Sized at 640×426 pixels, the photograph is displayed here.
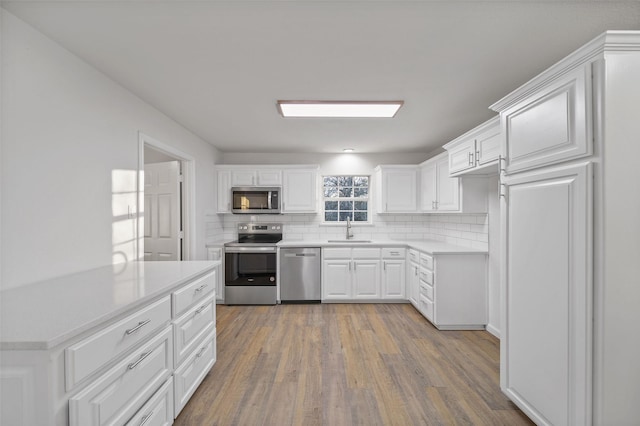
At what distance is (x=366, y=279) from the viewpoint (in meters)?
4.28

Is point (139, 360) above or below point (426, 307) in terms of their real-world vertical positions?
above

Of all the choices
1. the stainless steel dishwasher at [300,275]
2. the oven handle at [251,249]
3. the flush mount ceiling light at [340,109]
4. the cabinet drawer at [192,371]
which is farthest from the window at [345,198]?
the cabinet drawer at [192,371]

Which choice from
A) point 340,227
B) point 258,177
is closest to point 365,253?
point 340,227

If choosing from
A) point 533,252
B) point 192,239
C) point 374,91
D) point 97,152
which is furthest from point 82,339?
point 192,239

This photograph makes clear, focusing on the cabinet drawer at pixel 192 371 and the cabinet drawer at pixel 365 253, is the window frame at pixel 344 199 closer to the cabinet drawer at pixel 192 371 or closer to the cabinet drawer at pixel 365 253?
the cabinet drawer at pixel 365 253

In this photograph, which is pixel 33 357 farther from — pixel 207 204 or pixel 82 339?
pixel 207 204

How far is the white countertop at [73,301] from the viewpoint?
1007mm

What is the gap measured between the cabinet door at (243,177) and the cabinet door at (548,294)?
364cm

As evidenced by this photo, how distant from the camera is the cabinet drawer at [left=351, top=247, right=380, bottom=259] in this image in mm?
4293

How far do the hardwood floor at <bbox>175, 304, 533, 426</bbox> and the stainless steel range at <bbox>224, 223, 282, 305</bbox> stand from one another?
1.90 feet

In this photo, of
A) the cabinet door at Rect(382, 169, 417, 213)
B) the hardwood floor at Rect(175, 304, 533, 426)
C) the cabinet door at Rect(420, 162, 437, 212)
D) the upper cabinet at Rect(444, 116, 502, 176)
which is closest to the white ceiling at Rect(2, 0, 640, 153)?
the upper cabinet at Rect(444, 116, 502, 176)

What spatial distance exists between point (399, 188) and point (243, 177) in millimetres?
2543

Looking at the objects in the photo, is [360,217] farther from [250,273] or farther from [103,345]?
[103,345]

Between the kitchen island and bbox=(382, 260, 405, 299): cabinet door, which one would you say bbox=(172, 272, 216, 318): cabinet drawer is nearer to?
the kitchen island
